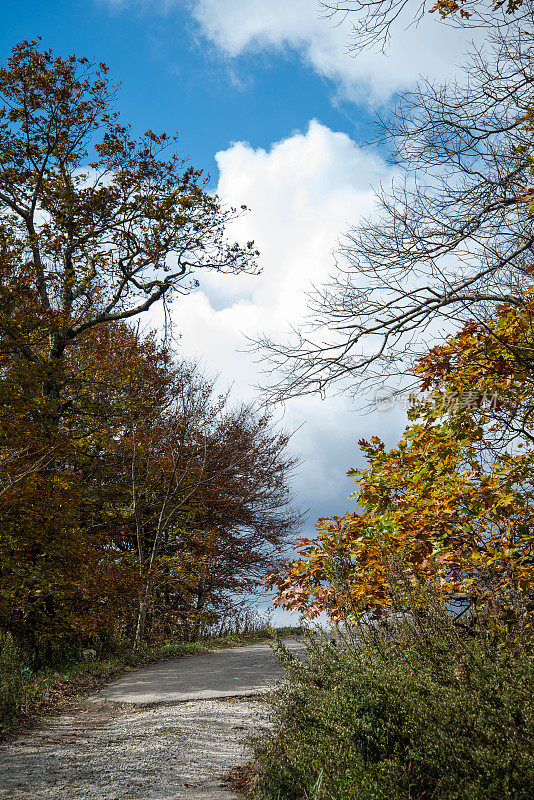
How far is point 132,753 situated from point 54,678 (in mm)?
3886

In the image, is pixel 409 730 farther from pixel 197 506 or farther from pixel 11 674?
pixel 197 506

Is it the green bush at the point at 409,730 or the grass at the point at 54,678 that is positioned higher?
the green bush at the point at 409,730

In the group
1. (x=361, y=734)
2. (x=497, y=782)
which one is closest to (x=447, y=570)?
(x=361, y=734)

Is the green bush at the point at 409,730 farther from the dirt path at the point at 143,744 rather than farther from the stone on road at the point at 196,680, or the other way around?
the stone on road at the point at 196,680

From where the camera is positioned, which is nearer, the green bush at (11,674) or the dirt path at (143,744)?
the dirt path at (143,744)

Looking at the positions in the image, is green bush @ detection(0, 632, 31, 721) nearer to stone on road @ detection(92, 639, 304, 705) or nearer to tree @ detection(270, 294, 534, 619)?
stone on road @ detection(92, 639, 304, 705)

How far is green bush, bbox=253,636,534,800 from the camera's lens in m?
2.62

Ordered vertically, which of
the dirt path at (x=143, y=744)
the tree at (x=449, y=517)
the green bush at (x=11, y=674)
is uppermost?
the tree at (x=449, y=517)

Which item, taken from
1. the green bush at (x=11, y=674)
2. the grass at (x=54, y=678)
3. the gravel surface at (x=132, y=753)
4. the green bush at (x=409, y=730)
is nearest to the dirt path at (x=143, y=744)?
the gravel surface at (x=132, y=753)

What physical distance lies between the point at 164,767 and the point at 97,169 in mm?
12198

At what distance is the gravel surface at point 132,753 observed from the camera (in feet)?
12.3

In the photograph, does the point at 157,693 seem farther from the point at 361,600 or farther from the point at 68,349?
the point at 68,349

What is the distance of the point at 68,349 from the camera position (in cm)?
1351

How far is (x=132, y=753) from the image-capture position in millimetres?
4590
